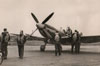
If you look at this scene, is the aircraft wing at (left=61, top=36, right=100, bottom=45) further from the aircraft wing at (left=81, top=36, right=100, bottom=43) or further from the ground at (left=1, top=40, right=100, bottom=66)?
the ground at (left=1, top=40, right=100, bottom=66)

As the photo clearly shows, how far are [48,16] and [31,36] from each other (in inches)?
145

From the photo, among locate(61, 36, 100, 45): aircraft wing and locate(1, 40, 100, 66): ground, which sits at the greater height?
locate(61, 36, 100, 45): aircraft wing

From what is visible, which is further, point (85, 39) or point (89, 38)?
point (85, 39)

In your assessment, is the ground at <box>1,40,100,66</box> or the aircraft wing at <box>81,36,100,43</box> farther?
the aircraft wing at <box>81,36,100,43</box>

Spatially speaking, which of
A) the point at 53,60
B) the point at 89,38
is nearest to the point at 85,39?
the point at 89,38

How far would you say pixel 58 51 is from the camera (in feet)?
67.1

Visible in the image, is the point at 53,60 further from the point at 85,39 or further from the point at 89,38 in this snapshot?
the point at 85,39

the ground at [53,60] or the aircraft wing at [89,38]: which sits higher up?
the aircraft wing at [89,38]

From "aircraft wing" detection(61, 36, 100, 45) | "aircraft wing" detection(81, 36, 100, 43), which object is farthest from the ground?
"aircraft wing" detection(81, 36, 100, 43)

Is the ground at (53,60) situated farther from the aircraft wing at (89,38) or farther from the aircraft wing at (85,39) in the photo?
the aircraft wing at (89,38)

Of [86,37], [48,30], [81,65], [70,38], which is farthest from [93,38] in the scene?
[81,65]

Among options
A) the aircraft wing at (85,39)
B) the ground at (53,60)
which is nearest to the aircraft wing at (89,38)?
the aircraft wing at (85,39)

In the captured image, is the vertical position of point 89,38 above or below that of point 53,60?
above

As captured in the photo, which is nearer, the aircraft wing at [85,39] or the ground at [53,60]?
the ground at [53,60]
